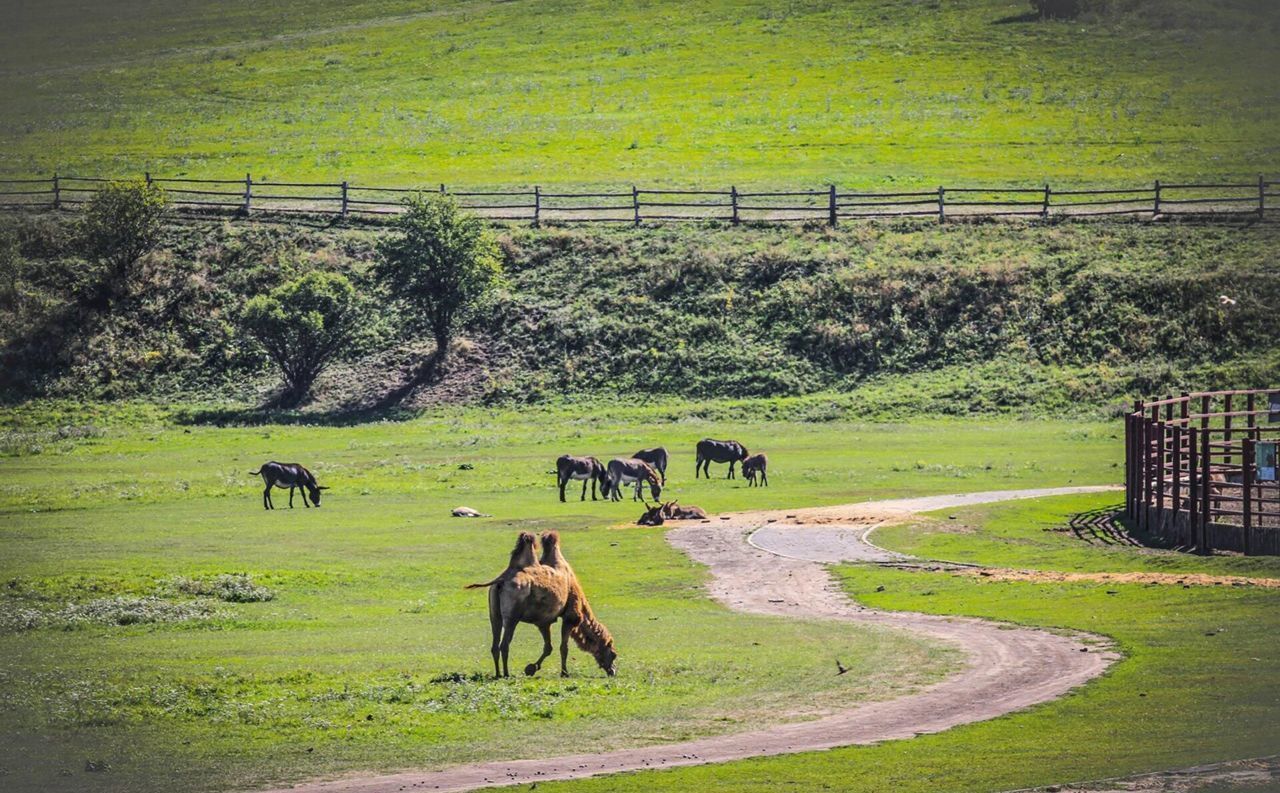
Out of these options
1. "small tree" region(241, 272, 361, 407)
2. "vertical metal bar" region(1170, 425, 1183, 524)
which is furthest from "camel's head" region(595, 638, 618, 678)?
"small tree" region(241, 272, 361, 407)

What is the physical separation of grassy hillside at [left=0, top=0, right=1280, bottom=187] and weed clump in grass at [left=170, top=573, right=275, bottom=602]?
68.9 meters

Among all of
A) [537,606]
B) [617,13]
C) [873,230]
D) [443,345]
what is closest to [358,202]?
[443,345]

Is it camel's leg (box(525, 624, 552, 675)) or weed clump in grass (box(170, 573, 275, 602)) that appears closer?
camel's leg (box(525, 624, 552, 675))

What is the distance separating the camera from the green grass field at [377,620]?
19500 mm

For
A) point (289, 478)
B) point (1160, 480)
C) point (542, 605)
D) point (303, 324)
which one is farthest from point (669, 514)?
point (303, 324)

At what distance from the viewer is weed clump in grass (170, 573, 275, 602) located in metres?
30.0

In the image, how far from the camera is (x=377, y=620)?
27.9m

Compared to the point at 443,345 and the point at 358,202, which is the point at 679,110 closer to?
the point at 358,202

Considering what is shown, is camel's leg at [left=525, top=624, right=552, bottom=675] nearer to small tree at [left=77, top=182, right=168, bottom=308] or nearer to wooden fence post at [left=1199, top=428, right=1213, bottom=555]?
wooden fence post at [left=1199, top=428, right=1213, bottom=555]

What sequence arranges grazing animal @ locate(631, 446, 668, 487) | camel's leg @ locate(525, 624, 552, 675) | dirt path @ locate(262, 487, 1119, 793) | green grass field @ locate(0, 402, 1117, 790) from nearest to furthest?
dirt path @ locate(262, 487, 1119, 793)
green grass field @ locate(0, 402, 1117, 790)
camel's leg @ locate(525, 624, 552, 675)
grazing animal @ locate(631, 446, 668, 487)

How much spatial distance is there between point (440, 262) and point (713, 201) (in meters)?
20.1

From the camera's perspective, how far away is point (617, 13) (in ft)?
458

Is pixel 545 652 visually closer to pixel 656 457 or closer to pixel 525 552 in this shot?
pixel 525 552

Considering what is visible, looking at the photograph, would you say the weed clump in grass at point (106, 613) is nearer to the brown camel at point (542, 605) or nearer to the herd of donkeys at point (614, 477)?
the brown camel at point (542, 605)
